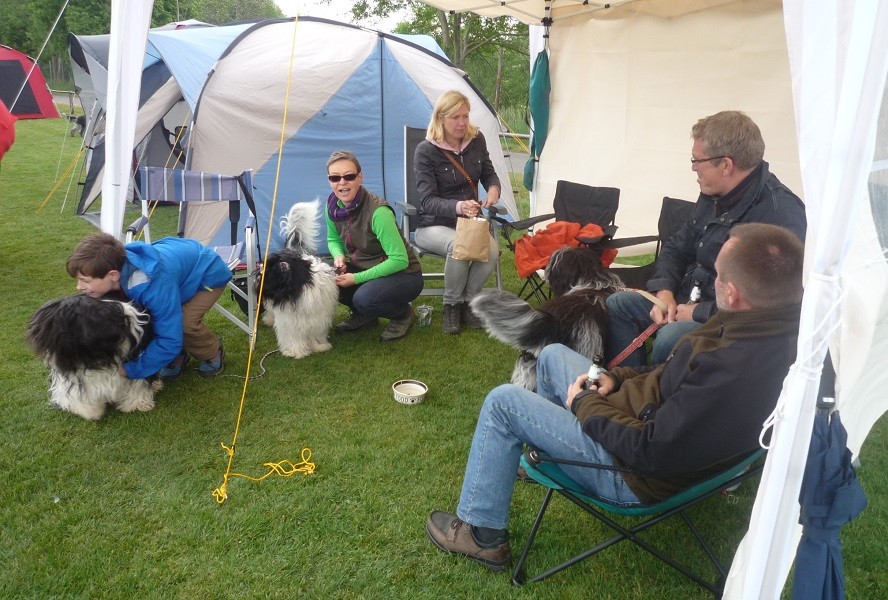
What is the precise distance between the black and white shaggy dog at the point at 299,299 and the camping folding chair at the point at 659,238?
168 centimetres

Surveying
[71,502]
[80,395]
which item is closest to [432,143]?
[80,395]

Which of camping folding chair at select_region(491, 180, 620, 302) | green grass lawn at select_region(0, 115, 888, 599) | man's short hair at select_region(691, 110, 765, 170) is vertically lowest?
green grass lawn at select_region(0, 115, 888, 599)

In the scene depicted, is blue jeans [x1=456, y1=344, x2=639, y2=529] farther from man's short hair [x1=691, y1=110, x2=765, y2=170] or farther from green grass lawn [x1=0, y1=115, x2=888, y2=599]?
man's short hair [x1=691, y1=110, x2=765, y2=170]

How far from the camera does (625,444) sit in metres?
1.54

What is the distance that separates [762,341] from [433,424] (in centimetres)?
167

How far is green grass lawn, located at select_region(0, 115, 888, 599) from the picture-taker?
190cm

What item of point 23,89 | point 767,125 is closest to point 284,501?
point 767,125

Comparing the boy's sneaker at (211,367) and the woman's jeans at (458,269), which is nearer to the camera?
the boy's sneaker at (211,367)

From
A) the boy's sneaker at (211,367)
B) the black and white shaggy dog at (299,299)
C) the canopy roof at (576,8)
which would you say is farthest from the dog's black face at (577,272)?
the canopy roof at (576,8)

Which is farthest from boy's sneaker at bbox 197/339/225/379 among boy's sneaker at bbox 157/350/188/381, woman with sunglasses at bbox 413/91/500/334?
woman with sunglasses at bbox 413/91/500/334

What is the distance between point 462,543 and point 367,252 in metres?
2.07

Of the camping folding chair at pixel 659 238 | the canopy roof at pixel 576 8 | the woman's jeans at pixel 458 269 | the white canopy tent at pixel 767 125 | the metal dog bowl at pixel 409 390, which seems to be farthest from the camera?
the canopy roof at pixel 576 8

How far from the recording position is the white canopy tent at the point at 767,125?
1.15m

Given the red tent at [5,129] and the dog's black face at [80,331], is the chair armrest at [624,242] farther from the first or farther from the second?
the red tent at [5,129]
